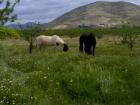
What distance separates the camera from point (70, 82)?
1627 cm

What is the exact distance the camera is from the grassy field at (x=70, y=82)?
531 inches

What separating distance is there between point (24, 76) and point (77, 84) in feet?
6.49

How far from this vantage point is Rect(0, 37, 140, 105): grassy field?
13.5 meters

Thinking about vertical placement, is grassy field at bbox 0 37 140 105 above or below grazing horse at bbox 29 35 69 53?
above

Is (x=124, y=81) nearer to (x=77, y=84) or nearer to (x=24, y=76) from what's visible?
(x=77, y=84)

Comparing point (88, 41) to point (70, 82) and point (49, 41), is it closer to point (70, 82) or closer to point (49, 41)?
point (49, 41)

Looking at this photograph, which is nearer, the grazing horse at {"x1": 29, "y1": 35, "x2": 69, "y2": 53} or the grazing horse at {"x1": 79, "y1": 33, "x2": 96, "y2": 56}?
the grazing horse at {"x1": 79, "y1": 33, "x2": 96, "y2": 56}

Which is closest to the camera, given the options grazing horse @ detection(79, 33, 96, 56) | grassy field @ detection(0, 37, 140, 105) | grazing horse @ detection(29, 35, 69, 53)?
grassy field @ detection(0, 37, 140, 105)

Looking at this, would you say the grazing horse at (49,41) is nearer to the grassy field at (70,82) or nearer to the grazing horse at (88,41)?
the grazing horse at (88,41)

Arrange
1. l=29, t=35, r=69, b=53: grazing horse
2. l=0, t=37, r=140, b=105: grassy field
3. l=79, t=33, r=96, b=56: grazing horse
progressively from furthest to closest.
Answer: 1. l=29, t=35, r=69, b=53: grazing horse
2. l=79, t=33, r=96, b=56: grazing horse
3. l=0, t=37, r=140, b=105: grassy field

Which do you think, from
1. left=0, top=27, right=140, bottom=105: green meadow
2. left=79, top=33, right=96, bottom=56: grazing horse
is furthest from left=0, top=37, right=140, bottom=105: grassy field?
left=79, top=33, right=96, bottom=56: grazing horse

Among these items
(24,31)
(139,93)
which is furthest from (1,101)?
(24,31)

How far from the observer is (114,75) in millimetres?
17531

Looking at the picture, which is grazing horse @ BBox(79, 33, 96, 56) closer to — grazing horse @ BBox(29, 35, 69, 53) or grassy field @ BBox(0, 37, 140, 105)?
grazing horse @ BBox(29, 35, 69, 53)
